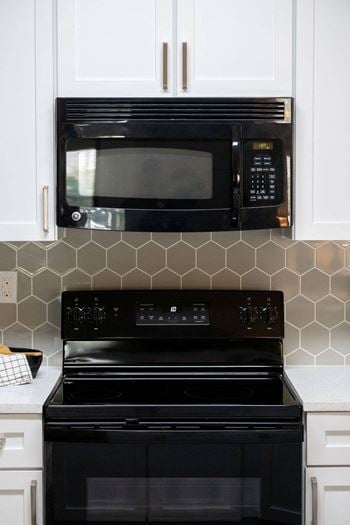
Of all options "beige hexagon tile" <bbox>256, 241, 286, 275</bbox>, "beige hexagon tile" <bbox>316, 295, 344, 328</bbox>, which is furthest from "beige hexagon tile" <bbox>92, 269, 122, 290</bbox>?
"beige hexagon tile" <bbox>316, 295, 344, 328</bbox>

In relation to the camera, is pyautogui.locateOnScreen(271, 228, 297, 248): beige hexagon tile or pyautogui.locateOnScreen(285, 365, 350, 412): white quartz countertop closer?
pyautogui.locateOnScreen(285, 365, 350, 412): white quartz countertop

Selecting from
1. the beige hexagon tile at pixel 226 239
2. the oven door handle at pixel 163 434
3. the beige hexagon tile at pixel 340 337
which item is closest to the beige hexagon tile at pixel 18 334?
the oven door handle at pixel 163 434

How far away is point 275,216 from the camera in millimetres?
2299

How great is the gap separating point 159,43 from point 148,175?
1.33 ft

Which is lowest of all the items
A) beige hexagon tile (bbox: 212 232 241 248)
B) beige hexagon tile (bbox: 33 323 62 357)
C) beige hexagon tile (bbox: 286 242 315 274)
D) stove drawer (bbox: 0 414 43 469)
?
stove drawer (bbox: 0 414 43 469)

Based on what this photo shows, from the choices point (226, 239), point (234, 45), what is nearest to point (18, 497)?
point (226, 239)

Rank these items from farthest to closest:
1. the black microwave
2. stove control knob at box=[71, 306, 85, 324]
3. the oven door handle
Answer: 1. stove control knob at box=[71, 306, 85, 324]
2. the black microwave
3. the oven door handle

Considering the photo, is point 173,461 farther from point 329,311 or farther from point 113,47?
point 113,47

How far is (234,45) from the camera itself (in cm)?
231

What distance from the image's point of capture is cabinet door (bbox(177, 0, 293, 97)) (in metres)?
2.30

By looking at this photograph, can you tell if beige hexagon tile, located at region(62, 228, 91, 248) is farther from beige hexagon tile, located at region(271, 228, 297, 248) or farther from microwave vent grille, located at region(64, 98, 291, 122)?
beige hexagon tile, located at region(271, 228, 297, 248)

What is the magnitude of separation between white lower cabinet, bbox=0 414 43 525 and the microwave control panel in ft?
2.99

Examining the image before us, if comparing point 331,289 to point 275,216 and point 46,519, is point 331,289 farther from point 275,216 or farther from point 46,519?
point 46,519

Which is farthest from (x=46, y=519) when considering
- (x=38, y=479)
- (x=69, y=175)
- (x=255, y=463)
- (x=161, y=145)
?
(x=161, y=145)
